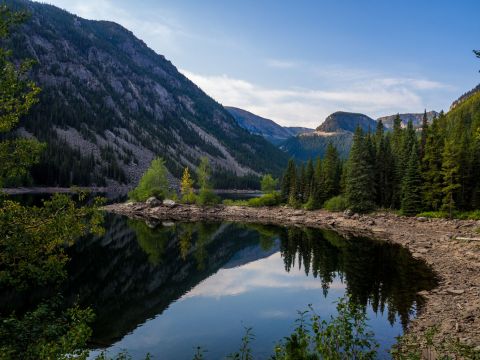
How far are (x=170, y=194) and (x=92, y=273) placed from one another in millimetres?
72109

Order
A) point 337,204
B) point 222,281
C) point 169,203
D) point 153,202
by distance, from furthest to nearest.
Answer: point 153,202
point 169,203
point 337,204
point 222,281

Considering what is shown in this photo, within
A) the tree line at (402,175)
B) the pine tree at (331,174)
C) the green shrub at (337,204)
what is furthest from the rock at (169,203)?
the green shrub at (337,204)

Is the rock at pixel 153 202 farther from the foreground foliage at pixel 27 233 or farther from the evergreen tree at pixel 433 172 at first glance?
the foreground foliage at pixel 27 233

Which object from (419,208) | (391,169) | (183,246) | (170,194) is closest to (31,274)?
(183,246)

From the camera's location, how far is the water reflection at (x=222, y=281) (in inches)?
953

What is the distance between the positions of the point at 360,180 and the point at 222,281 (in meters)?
45.9

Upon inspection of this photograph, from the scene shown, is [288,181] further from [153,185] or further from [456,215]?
[456,215]

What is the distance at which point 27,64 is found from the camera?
10367mm

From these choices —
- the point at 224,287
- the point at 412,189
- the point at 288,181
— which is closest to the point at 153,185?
the point at 288,181

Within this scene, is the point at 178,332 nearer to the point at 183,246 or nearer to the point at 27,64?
the point at 27,64

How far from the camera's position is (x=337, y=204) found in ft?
261

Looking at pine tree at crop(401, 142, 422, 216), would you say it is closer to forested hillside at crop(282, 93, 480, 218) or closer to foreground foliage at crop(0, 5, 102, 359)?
forested hillside at crop(282, 93, 480, 218)

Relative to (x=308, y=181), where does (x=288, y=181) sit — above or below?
below

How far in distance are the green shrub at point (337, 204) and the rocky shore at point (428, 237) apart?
2070 millimetres
